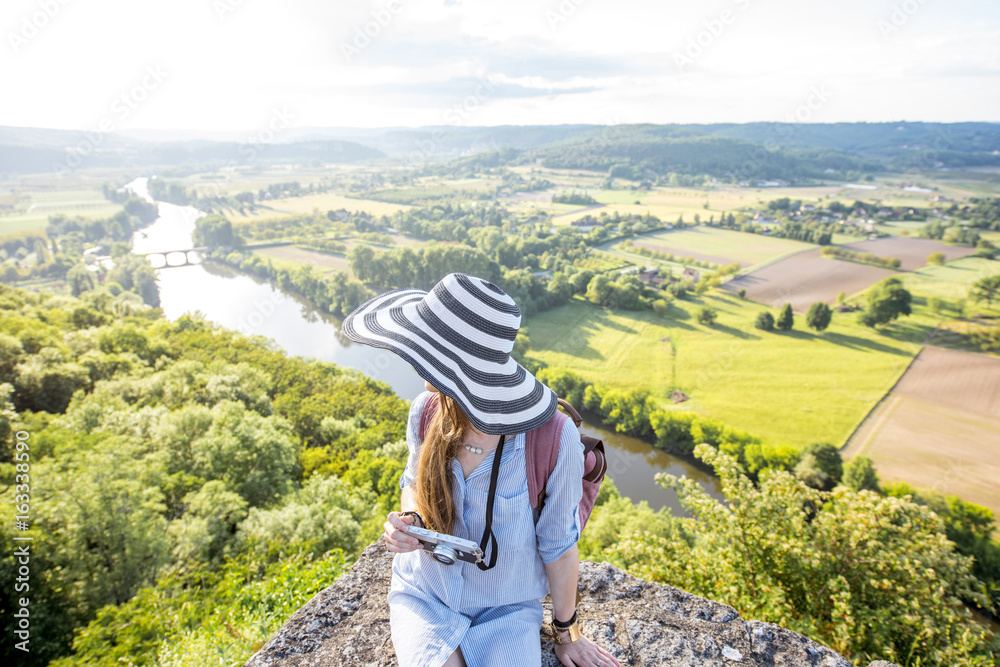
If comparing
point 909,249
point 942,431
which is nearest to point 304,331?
point 942,431

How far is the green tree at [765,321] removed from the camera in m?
41.7

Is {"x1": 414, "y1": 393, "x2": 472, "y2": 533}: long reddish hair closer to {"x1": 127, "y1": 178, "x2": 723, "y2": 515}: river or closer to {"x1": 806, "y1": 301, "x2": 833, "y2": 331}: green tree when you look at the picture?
{"x1": 127, "y1": 178, "x2": 723, "y2": 515}: river

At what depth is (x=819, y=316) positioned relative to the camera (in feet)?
134

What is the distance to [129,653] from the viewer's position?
5.74 metres

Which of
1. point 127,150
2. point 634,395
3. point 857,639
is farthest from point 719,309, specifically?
point 127,150

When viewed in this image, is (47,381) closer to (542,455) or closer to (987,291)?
(542,455)

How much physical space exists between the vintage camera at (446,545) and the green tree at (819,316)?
4794cm

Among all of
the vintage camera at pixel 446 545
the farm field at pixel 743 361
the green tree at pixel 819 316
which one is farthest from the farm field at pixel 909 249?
the vintage camera at pixel 446 545

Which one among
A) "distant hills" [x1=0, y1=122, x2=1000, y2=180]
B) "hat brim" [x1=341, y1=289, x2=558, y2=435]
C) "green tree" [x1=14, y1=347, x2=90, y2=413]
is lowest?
"green tree" [x1=14, y1=347, x2=90, y2=413]

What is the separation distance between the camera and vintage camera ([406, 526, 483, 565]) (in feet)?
7.70

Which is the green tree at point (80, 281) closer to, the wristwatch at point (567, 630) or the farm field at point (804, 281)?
the wristwatch at point (567, 630)

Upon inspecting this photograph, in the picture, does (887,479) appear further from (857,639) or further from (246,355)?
(246,355)

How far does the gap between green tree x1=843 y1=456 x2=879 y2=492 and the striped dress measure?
2554cm

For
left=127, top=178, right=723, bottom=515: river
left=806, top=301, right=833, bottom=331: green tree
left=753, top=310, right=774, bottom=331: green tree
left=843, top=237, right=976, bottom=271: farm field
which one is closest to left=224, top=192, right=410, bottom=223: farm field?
left=127, top=178, right=723, bottom=515: river
